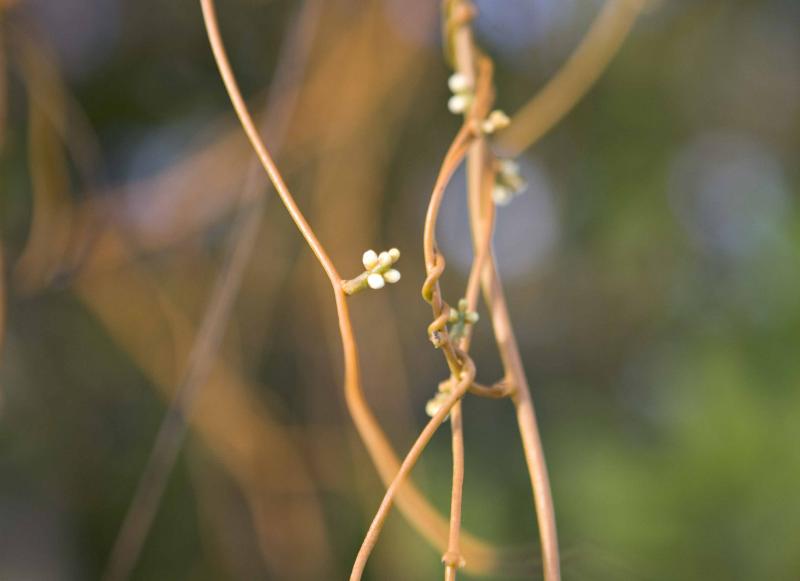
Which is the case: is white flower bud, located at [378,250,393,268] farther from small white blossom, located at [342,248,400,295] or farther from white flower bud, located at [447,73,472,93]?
white flower bud, located at [447,73,472,93]

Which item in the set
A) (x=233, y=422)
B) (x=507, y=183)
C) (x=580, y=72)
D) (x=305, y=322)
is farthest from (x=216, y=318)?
(x=580, y=72)

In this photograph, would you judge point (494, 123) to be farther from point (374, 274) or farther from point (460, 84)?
point (374, 274)

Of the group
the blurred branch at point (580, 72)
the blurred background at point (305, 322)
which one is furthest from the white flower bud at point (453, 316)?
the blurred branch at point (580, 72)

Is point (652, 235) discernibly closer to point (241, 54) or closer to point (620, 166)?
point (620, 166)

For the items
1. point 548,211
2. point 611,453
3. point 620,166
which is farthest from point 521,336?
point 611,453

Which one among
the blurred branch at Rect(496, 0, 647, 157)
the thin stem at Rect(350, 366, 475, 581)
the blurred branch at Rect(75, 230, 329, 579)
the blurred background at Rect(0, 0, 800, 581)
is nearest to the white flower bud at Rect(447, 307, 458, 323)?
the thin stem at Rect(350, 366, 475, 581)

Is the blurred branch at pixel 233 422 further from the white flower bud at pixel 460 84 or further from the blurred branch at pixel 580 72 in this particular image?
the white flower bud at pixel 460 84
